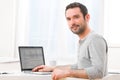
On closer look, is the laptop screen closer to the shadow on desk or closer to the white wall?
the shadow on desk

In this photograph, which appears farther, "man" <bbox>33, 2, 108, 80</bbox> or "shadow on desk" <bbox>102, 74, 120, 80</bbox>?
"shadow on desk" <bbox>102, 74, 120, 80</bbox>

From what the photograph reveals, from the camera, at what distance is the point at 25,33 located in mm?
3471

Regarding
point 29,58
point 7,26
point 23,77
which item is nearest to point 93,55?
point 23,77

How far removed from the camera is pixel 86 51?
1.76 meters

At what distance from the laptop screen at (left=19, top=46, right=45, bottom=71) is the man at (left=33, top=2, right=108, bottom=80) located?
47cm

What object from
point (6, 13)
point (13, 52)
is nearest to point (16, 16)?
point (6, 13)

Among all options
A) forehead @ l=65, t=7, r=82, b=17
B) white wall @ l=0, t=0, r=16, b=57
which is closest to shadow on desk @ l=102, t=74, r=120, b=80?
forehead @ l=65, t=7, r=82, b=17

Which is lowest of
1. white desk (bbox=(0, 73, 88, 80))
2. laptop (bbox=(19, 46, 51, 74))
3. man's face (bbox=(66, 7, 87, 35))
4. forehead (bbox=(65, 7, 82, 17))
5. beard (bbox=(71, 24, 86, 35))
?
white desk (bbox=(0, 73, 88, 80))

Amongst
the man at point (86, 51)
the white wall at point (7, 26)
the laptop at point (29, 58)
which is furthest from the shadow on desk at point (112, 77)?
the white wall at point (7, 26)

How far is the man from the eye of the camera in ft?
5.41

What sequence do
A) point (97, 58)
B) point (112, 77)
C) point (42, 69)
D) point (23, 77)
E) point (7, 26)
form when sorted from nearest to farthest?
point (97, 58), point (112, 77), point (23, 77), point (42, 69), point (7, 26)

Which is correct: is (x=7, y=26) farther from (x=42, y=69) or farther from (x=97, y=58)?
(x=97, y=58)

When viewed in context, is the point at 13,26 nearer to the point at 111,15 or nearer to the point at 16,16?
the point at 16,16

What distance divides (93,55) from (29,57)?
0.71 metres
